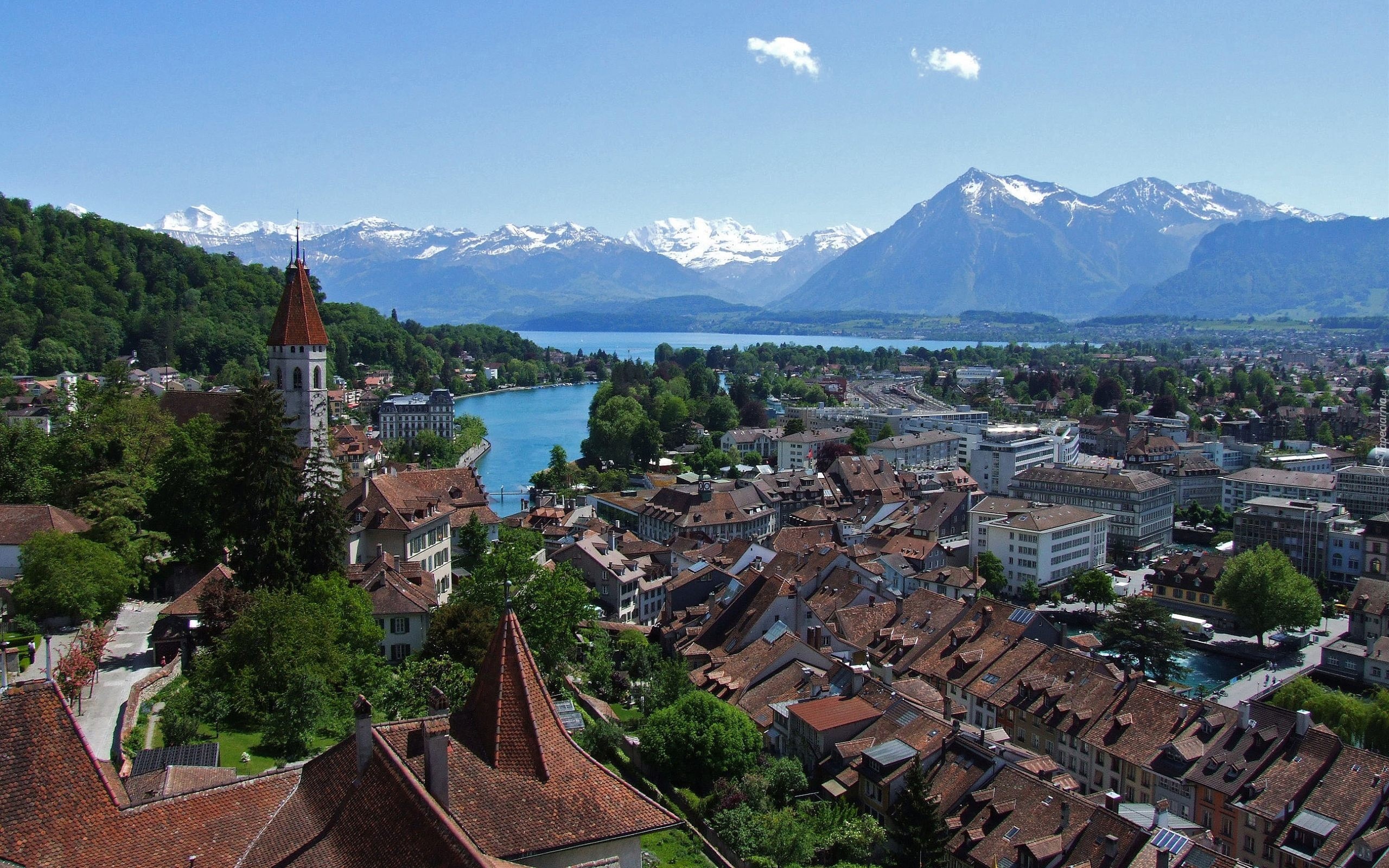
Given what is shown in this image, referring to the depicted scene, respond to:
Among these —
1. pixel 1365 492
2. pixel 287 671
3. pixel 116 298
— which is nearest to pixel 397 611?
pixel 287 671

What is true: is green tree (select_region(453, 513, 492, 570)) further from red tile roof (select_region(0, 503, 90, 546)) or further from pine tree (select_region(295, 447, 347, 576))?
red tile roof (select_region(0, 503, 90, 546))

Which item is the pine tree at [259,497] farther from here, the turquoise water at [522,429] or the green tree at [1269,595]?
the green tree at [1269,595]

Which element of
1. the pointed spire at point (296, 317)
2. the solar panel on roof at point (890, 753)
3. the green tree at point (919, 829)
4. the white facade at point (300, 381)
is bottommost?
the green tree at point (919, 829)

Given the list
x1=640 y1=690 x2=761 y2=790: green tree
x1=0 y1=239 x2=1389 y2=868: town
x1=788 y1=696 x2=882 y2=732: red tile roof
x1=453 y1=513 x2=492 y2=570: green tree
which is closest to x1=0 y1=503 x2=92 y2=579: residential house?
x1=0 y1=239 x2=1389 y2=868: town

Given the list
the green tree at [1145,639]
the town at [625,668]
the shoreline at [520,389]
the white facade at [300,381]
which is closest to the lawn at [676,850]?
the town at [625,668]

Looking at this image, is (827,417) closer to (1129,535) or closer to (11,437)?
(1129,535)

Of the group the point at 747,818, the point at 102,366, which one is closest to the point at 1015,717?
the point at 747,818
